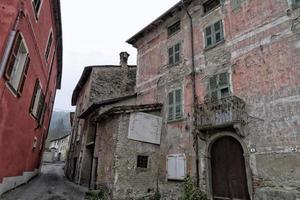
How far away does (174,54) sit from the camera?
1198cm

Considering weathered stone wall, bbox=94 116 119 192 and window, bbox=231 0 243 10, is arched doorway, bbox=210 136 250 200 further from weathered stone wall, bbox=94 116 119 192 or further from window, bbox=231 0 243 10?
Answer: window, bbox=231 0 243 10

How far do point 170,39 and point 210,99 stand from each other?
4.98m

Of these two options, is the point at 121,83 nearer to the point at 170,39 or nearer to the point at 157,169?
the point at 170,39

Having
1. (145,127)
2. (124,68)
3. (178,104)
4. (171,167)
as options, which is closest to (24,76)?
(145,127)

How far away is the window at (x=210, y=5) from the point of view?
420 inches

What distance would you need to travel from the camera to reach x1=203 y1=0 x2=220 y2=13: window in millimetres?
10669

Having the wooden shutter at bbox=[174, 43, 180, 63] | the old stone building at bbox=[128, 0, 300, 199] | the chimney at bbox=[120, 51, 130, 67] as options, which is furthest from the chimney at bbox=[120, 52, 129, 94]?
the wooden shutter at bbox=[174, 43, 180, 63]

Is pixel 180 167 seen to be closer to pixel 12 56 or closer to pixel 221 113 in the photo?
pixel 221 113

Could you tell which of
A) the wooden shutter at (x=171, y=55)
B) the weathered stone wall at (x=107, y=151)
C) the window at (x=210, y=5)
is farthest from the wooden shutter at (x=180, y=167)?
the window at (x=210, y=5)

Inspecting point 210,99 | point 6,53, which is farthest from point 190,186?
point 6,53

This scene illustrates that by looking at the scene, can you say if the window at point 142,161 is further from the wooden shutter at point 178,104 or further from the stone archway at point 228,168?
the stone archway at point 228,168

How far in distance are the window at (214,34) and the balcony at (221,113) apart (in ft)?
9.74

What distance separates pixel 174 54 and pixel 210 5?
9.82 feet

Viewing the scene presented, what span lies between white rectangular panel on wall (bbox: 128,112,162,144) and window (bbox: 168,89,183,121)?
77cm
